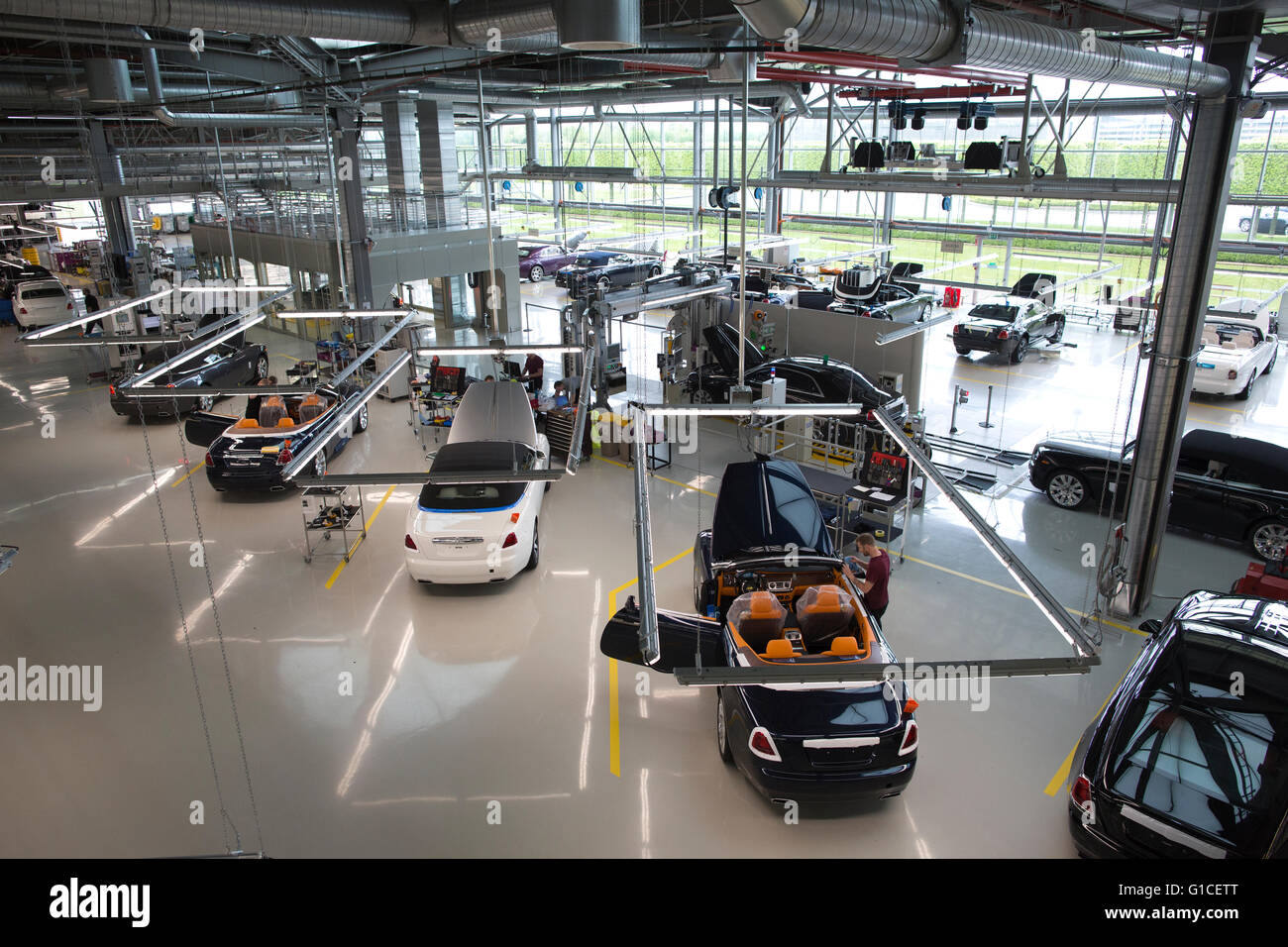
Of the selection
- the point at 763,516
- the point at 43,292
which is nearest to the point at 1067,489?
the point at 763,516

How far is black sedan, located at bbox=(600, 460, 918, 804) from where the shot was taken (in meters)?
5.37

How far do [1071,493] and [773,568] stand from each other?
567 centimetres

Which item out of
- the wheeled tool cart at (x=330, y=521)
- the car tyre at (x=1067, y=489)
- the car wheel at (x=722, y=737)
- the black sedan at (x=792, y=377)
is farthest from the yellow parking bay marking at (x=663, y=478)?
the car wheel at (x=722, y=737)

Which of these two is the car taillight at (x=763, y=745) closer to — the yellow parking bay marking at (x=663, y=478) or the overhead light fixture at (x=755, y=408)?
the overhead light fixture at (x=755, y=408)

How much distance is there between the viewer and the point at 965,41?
7.16 meters

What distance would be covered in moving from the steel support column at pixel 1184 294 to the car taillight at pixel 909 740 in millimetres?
4127

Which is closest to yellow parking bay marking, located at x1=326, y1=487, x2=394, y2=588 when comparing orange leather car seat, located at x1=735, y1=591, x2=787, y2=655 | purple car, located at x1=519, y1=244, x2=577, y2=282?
orange leather car seat, located at x1=735, y1=591, x2=787, y2=655

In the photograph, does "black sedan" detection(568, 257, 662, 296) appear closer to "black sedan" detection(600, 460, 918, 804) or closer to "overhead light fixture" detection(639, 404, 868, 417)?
"black sedan" detection(600, 460, 918, 804)

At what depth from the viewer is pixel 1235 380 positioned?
47.3ft

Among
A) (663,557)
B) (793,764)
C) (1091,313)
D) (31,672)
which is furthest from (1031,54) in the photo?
(1091,313)

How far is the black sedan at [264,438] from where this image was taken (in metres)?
11.0

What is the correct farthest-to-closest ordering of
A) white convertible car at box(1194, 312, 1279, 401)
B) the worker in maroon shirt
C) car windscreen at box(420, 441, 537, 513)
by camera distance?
white convertible car at box(1194, 312, 1279, 401)
car windscreen at box(420, 441, 537, 513)
the worker in maroon shirt

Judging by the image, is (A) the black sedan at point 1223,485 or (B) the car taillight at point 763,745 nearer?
(B) the car taillight at point 763,745

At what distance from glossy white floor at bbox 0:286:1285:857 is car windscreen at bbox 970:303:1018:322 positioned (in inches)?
325
